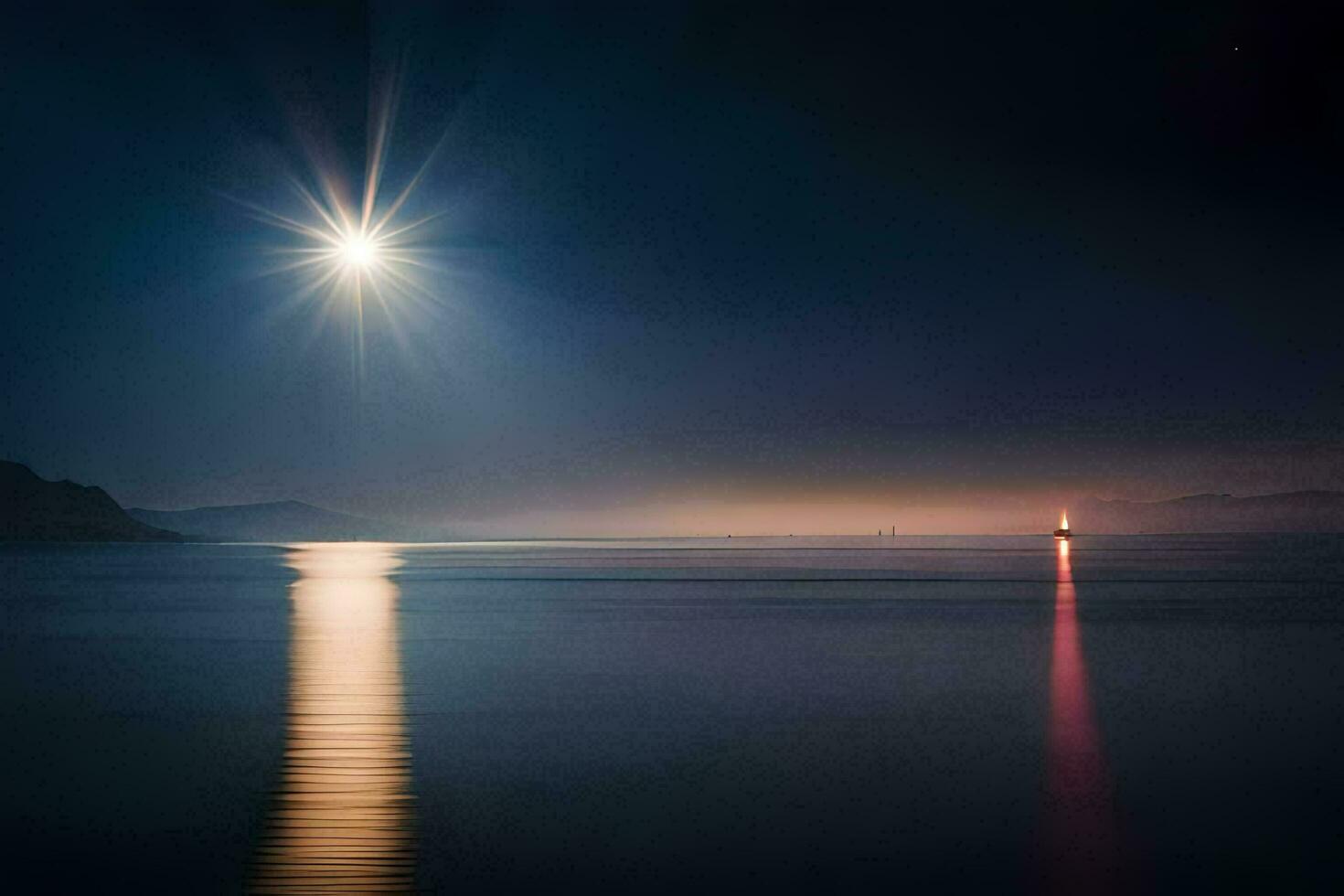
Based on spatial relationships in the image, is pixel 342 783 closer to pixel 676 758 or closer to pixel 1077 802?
pixel 676 758

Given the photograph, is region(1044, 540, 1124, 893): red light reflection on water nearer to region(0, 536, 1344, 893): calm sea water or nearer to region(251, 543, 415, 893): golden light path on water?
region(0, 536, 1344, 893): calm sea water

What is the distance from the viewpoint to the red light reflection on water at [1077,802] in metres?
9.74

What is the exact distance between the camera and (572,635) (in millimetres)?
30891

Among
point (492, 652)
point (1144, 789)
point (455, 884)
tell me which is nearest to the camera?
point (455, 884)

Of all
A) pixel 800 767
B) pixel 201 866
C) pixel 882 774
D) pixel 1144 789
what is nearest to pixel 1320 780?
pixel 1144 789

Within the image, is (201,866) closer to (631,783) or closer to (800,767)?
(631,783)

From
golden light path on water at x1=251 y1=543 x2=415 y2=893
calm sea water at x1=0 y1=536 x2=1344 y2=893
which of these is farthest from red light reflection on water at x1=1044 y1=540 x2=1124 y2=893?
golden light path on water at x1=251 y1=543 x2=415 y2=893

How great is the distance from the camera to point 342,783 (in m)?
12.8

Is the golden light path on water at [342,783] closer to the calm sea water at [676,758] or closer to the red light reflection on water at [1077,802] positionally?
the calm sea water at [676,758]

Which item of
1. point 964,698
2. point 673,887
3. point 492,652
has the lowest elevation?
point 673,887

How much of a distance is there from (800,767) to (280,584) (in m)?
55.0

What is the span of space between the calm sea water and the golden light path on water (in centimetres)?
6

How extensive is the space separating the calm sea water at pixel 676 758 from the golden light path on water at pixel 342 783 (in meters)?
0.06

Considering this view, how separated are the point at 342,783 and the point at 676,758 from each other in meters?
4.39
